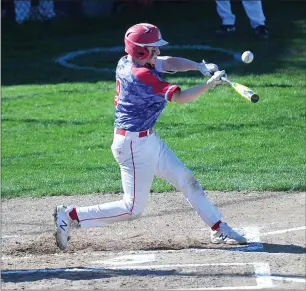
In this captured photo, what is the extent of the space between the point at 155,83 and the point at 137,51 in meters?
0.35

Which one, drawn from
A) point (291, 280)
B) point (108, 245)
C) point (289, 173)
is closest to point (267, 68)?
point (289, 173)

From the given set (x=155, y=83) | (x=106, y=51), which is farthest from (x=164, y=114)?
(x=155, y=83)

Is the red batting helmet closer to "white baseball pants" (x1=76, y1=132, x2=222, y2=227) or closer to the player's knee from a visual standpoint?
"white baseball pants" (x1=76, y1=132, x2=222, y2=227)

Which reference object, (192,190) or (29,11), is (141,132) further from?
(29,11)

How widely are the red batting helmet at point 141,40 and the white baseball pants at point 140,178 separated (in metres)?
0.62

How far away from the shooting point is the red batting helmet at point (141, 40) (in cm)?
720

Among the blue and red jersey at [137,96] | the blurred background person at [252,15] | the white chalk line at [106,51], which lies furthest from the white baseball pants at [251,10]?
the blue and red jersey at [137,96]

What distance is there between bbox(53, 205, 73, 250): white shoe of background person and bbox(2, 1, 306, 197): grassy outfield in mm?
1987

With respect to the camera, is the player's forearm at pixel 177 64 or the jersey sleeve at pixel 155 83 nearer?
the jersey sleeve at pixel 155 83

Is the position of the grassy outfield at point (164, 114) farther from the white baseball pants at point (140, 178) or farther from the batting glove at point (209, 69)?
the batting glove at point (209, 69)

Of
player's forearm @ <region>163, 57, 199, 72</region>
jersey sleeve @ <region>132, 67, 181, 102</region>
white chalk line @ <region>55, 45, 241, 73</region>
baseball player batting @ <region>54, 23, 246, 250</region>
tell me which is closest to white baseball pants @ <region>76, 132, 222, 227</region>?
baseball player batting @ <region>54, 23, 246, 250</region>

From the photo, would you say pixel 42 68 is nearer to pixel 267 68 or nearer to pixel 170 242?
pixel 267 68

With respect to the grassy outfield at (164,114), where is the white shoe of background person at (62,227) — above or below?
above

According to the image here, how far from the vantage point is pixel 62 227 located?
7480mm
